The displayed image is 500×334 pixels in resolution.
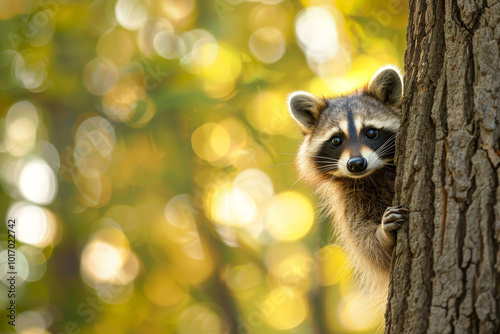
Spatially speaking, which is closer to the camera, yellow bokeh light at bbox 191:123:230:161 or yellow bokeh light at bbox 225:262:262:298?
yellow bokeh light at bbox 225:262:262:298

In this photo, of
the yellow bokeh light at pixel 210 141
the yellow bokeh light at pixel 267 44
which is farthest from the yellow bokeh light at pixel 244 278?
the yellow bokeh light at pixel 267 44

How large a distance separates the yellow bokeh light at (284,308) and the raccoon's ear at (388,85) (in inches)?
189

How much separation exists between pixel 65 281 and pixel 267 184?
11.5 ft

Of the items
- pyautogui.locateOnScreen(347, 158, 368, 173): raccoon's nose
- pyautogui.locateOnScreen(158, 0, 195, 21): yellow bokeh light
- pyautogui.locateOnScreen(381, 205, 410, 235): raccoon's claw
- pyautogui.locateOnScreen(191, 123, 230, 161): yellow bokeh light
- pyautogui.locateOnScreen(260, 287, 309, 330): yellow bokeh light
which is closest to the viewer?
pyautogui.locateOnScreen(381, 205, 410, 235): raccoon's claw

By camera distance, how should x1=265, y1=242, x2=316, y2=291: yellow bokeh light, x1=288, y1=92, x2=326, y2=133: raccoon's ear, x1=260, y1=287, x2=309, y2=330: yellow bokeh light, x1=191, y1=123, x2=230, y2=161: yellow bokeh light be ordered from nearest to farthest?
x1=288, y1=92, x2=326, y2=133: raccoon's ear → x1=265, y1=242, x2=316, y2=291: yellow bokeh light → x1=260, y1=287, x2=309, y2=330: yellow bokeh light → x1=191, y1=123, x2=230, y2=161: yellow bokeh light

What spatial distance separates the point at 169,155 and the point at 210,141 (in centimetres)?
84

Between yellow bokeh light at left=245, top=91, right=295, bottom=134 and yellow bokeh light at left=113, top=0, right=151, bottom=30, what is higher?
yellow bokeh light at left=113, top=0, right=151, bottom=30

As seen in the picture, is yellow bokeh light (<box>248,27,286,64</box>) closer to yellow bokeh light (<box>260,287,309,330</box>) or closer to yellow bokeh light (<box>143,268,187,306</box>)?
yellow bokeh light (<box>260,287,309,330</box>)

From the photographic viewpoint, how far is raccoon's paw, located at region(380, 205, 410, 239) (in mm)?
2928

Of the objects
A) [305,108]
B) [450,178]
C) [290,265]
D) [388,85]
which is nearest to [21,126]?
[290,265]

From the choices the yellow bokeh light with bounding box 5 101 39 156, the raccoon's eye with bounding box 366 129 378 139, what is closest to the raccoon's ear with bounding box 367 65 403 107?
the raccoon's eye with bounding box 366 129 378 139

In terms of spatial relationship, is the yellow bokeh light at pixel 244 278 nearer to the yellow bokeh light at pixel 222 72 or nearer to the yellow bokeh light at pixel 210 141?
the yellow bokeh light at pixel 210 141

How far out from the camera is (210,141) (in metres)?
9.32

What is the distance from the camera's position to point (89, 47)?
29.5 ft
